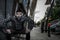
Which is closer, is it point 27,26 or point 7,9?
point 27,26

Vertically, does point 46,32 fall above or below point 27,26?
below

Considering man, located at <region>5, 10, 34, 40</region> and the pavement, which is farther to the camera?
the pavement

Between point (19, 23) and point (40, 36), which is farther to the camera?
point (40, 36)

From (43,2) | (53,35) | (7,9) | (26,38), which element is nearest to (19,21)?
(26,38)

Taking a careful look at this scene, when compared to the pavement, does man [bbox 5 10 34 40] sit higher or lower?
higher

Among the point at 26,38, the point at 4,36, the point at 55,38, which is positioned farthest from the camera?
the point at 55,38

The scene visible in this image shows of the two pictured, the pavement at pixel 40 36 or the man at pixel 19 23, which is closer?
the man at pixel 19 23

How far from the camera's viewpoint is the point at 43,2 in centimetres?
1680

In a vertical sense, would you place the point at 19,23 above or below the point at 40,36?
above

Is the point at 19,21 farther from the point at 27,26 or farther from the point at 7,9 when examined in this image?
the point at 7,9

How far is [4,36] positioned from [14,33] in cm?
45

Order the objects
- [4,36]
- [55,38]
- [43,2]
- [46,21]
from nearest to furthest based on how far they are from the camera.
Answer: [4,36]
[55,38]
[46,21]
[43,2]

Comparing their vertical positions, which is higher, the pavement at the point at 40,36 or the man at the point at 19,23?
the man at the point at 19,23

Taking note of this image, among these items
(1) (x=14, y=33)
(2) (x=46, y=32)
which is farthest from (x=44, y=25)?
(1) (x=14, y=33)
